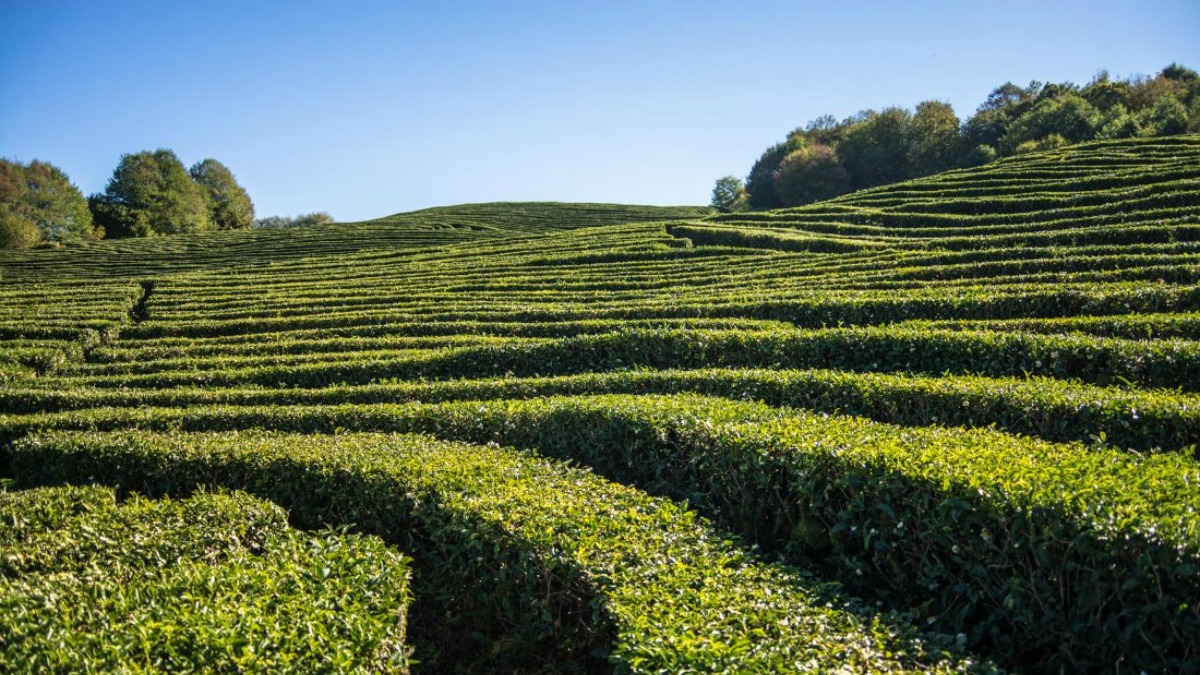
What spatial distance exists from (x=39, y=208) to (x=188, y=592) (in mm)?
73955

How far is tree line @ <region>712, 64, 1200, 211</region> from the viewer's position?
51.4 meters

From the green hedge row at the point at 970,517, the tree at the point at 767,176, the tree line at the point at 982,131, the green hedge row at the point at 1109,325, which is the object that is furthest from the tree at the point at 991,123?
the green hedge row at the point at 970,517

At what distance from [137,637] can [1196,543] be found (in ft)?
29.6

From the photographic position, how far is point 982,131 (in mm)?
60812

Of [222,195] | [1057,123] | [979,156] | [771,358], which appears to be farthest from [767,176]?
[222,195]

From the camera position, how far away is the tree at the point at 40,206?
5972 centimetres

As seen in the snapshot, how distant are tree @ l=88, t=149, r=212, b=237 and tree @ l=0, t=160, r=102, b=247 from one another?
264 centimetres

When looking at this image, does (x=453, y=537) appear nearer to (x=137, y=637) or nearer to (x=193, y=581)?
(x=193, y=581)

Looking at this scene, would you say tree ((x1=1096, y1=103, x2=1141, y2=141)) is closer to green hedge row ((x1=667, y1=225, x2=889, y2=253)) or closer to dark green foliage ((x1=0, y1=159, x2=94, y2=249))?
green hedge row ((x1=667, y1=225, x2=889, y2=253))

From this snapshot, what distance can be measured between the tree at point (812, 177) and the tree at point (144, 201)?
60.3 metres

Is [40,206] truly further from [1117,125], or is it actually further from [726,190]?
[1117,125]

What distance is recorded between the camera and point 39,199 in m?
63.1

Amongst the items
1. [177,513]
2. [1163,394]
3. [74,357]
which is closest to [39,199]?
[74,357]

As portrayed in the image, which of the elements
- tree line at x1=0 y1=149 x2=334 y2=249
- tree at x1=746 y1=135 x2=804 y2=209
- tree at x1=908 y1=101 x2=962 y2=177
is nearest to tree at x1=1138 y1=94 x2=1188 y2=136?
tree at x1=908 y1=101 x2=962 y2=177
